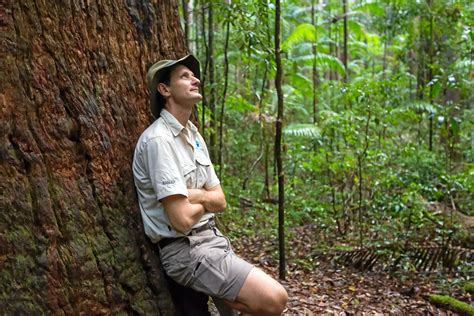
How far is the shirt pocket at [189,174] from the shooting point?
11.3 feet

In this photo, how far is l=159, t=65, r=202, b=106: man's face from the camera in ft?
11.7

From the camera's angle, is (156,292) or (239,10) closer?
(156,292)

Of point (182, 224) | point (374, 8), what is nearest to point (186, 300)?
point (182, 224)

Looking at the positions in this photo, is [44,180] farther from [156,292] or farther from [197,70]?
[197,70]

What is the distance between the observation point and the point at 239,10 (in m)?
6.27

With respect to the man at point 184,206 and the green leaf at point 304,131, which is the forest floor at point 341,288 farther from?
the green leaf at point 304,131

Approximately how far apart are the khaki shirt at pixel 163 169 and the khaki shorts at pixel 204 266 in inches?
4.2

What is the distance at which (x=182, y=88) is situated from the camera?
3.56 m

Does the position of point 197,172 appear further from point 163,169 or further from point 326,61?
point 326,61

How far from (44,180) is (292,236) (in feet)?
20.9

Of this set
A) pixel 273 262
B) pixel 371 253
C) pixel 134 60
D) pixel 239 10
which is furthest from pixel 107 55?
pixel 371 253

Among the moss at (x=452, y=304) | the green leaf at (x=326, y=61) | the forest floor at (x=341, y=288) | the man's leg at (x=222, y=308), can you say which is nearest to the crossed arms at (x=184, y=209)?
the man's leg at (x=222, y=308)

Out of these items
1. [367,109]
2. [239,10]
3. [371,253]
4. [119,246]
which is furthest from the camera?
[367,109]

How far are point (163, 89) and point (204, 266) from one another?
132 centimetres
